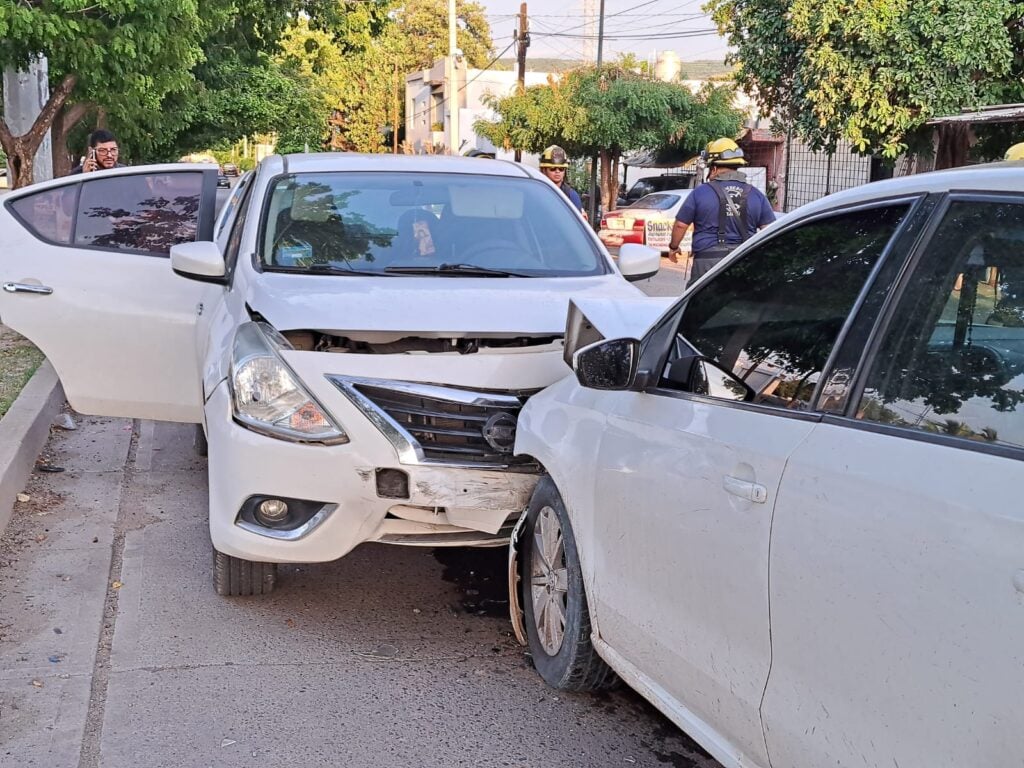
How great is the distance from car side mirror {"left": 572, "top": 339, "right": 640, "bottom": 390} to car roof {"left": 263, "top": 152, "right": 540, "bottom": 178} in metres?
2.69

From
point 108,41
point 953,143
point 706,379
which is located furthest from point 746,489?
point 953,143

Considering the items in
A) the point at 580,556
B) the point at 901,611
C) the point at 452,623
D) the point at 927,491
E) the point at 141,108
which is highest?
the point at 141,108

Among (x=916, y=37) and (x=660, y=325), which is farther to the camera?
(x=916, y=37)

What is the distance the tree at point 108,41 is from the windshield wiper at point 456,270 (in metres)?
5.61

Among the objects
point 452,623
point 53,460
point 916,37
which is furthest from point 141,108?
point 452,623

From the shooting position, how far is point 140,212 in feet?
22.7

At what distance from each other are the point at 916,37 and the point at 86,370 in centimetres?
1337

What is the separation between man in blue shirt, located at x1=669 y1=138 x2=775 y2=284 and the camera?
8906mm

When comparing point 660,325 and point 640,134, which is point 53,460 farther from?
point 640,134

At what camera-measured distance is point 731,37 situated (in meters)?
19.5

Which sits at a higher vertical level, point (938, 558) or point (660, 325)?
point (660, 325)

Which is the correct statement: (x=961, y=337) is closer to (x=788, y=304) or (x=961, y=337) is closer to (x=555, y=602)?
(x=788, y=304)

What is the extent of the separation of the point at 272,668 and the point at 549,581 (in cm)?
106

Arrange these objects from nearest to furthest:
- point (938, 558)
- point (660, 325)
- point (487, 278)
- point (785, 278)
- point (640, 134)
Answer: point (938, 558), point (785, 278), point (660, 325), point (487, 278), point (640, 134)
